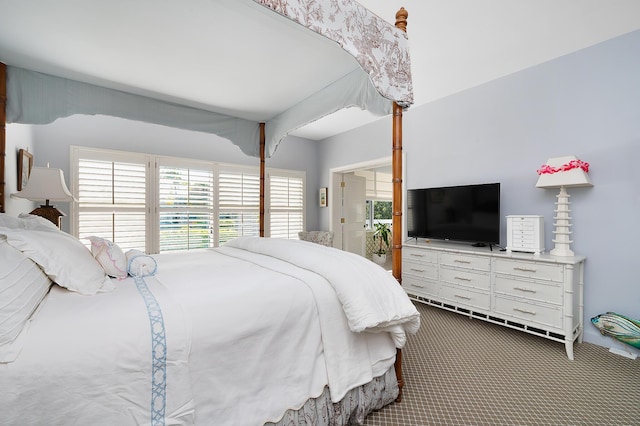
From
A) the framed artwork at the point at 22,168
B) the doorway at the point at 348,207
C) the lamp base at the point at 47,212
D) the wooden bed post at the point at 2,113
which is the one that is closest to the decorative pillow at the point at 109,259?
the wooden bed post at the point at 2,113

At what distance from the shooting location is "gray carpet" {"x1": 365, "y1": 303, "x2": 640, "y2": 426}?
1646mm

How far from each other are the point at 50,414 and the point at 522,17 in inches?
136

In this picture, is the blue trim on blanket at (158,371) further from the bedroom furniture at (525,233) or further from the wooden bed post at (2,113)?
the bedroom furniture at (525,233)

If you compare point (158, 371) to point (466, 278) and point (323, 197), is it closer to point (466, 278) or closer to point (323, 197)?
point (466, 278)

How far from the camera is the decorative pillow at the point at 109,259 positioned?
62.0 inches

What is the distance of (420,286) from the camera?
3520mm

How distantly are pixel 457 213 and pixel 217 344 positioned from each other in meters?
3.07

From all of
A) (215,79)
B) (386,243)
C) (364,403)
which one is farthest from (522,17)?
(386,243)

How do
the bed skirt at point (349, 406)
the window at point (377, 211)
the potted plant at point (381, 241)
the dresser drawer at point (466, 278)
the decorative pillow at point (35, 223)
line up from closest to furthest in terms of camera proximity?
the bed skirt at point (349, 406) < the decorative pillow at point (35, 223) < the dresser drawer at point (466, 278) < the potted plant at point (381, 241) < the window at point (377, 211)

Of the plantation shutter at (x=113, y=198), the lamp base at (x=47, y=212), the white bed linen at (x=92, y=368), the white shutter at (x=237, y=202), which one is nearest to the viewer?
the white bed linen at (x=92, y=368)

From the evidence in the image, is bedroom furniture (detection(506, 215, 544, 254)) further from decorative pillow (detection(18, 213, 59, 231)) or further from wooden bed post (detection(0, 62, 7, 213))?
wooden bed post (detection(0, 62, 7, 213))

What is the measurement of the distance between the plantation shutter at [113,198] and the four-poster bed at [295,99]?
139cm

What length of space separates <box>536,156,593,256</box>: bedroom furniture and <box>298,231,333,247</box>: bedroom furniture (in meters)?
2.98

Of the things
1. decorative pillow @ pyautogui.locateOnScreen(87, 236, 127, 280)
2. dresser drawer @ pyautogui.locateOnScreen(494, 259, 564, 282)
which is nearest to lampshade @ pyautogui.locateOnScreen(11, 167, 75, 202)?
decorative pillow @ pyautogui.locateOnScreen(87, 236, 127, 280)
